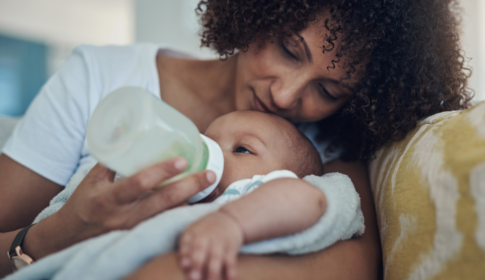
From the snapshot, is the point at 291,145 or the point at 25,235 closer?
the point at 25,235

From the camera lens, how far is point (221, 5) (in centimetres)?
128

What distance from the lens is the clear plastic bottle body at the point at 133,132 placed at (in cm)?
58

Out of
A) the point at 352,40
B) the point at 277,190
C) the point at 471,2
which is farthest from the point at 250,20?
the point at 471,2

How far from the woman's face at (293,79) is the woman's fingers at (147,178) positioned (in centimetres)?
55

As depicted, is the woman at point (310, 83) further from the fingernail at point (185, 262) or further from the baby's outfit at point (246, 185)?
the fingernail at point (185, 262)

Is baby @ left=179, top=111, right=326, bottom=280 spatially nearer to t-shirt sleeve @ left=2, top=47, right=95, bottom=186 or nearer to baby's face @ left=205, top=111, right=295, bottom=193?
baby's face @ left=205, top=111, right=295, bottom=193

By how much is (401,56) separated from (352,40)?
0.60ft

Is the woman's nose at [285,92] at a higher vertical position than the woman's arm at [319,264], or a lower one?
higher

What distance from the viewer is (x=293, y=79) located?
3.44ft

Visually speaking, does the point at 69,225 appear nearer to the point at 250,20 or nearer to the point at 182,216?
the point at 182,216

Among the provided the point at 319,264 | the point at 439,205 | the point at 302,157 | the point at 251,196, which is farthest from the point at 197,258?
the point at 302,157

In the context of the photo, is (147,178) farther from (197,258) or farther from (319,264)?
(319,264)

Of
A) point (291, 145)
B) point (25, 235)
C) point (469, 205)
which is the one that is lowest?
point (25, 235)

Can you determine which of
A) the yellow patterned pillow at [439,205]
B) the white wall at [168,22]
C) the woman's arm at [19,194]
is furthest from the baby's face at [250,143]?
the white wall at [168,22]
